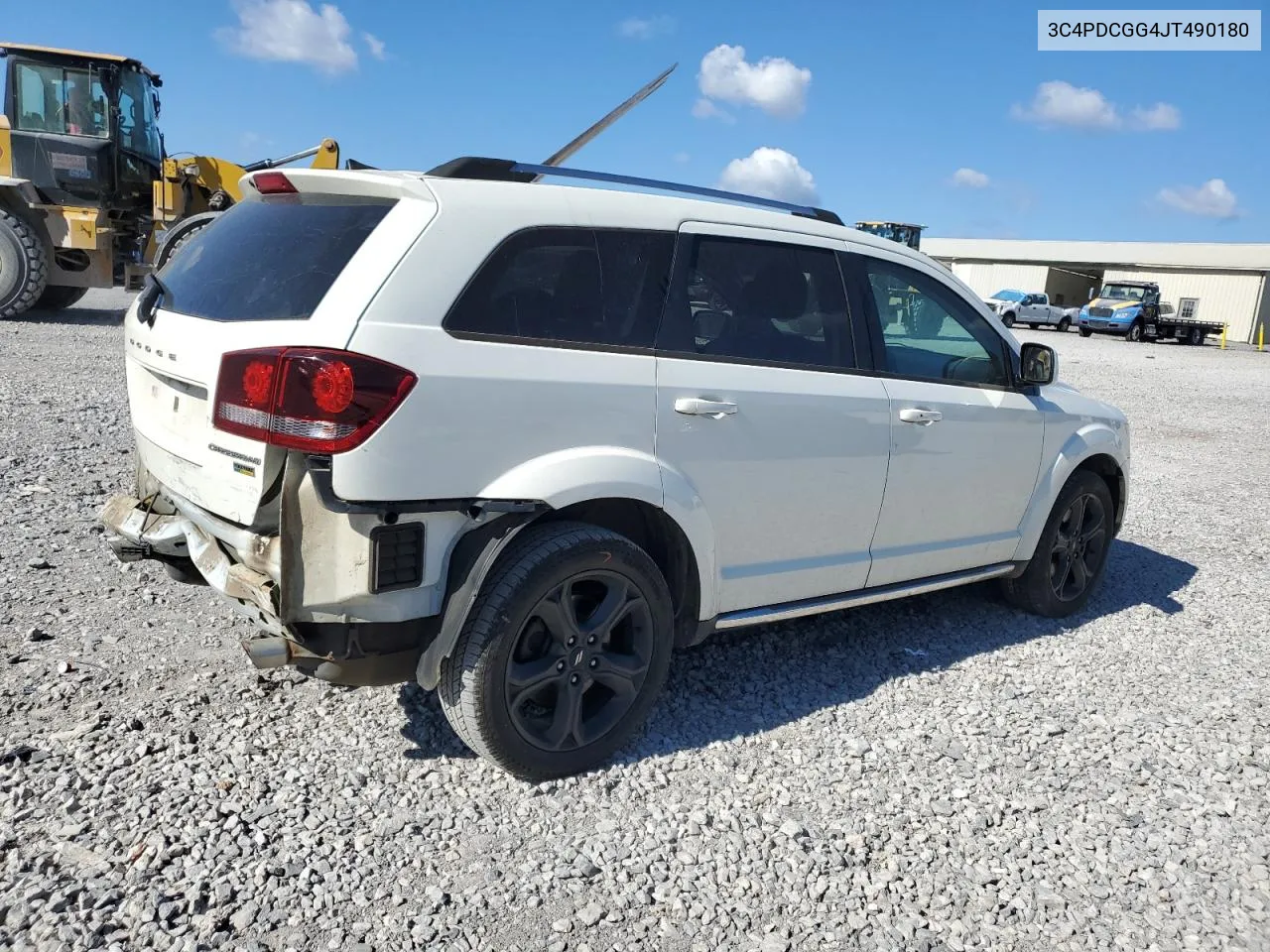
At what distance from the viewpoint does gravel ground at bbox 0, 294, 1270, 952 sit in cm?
255

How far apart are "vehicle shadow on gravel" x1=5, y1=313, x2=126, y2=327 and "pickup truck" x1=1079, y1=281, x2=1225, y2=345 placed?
37412 mm

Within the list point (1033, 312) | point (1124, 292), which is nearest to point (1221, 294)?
point (1124, 292)

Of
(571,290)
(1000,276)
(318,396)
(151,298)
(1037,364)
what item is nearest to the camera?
(318,396)

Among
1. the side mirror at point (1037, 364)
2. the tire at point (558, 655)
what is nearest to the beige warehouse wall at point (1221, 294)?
the side mirror at point (1037, 364)

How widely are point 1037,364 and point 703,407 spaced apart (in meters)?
2.14

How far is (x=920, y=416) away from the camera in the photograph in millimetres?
4020

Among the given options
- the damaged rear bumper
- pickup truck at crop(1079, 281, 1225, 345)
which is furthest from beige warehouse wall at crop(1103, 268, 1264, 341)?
the damaged rear bumper

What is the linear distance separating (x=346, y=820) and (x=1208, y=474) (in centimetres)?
960

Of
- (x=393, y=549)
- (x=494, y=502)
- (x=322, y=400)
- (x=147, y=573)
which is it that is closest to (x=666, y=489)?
(x=494, y=502)

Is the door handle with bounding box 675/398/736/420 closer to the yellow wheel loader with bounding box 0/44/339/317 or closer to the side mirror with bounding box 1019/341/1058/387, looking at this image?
the side mirror with bounding box 1019/341/1058/387

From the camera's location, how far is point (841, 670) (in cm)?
427

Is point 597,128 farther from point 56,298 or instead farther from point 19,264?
point 56,298

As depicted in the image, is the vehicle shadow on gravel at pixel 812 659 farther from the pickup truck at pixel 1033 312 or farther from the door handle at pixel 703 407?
the pickup truck at pixel 1033 312

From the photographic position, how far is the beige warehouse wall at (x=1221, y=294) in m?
49.0
